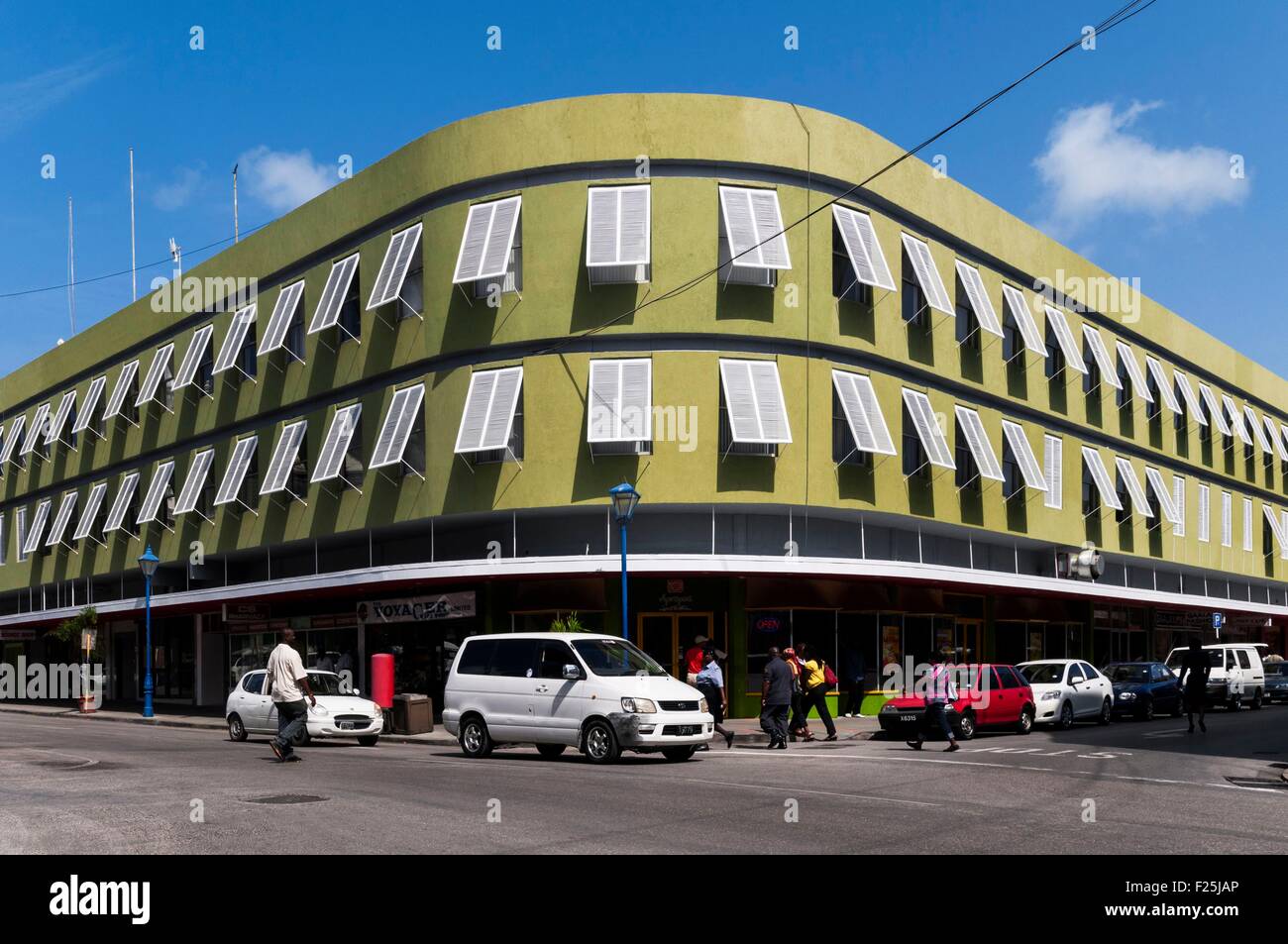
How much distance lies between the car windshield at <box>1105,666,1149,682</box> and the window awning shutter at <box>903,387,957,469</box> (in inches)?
263

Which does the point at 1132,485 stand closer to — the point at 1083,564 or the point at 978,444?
the point at 1083,564

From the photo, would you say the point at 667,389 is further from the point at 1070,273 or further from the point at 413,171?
the point at 1070,273

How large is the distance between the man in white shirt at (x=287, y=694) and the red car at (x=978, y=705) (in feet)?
37.2

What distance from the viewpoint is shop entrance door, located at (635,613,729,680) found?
3066 cm

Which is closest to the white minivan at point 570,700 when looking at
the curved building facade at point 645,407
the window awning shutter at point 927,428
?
the curved building facade at point 645,407

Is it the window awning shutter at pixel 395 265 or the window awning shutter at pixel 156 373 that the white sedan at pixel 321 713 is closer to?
the window awning shutter at pixel 395 265

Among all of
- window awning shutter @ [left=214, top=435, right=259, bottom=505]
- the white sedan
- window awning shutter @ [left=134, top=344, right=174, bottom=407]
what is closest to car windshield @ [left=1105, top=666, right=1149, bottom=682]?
the white sedan

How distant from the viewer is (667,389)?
99.7 ft

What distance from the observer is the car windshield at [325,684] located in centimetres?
2633

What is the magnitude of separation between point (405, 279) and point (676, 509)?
9363mm

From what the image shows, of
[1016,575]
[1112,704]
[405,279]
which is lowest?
[1112,704]

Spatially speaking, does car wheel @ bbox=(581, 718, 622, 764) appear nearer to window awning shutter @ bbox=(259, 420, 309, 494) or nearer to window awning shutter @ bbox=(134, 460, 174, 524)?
window awning shutter @ bbox=(259, 420, 309, 494)
